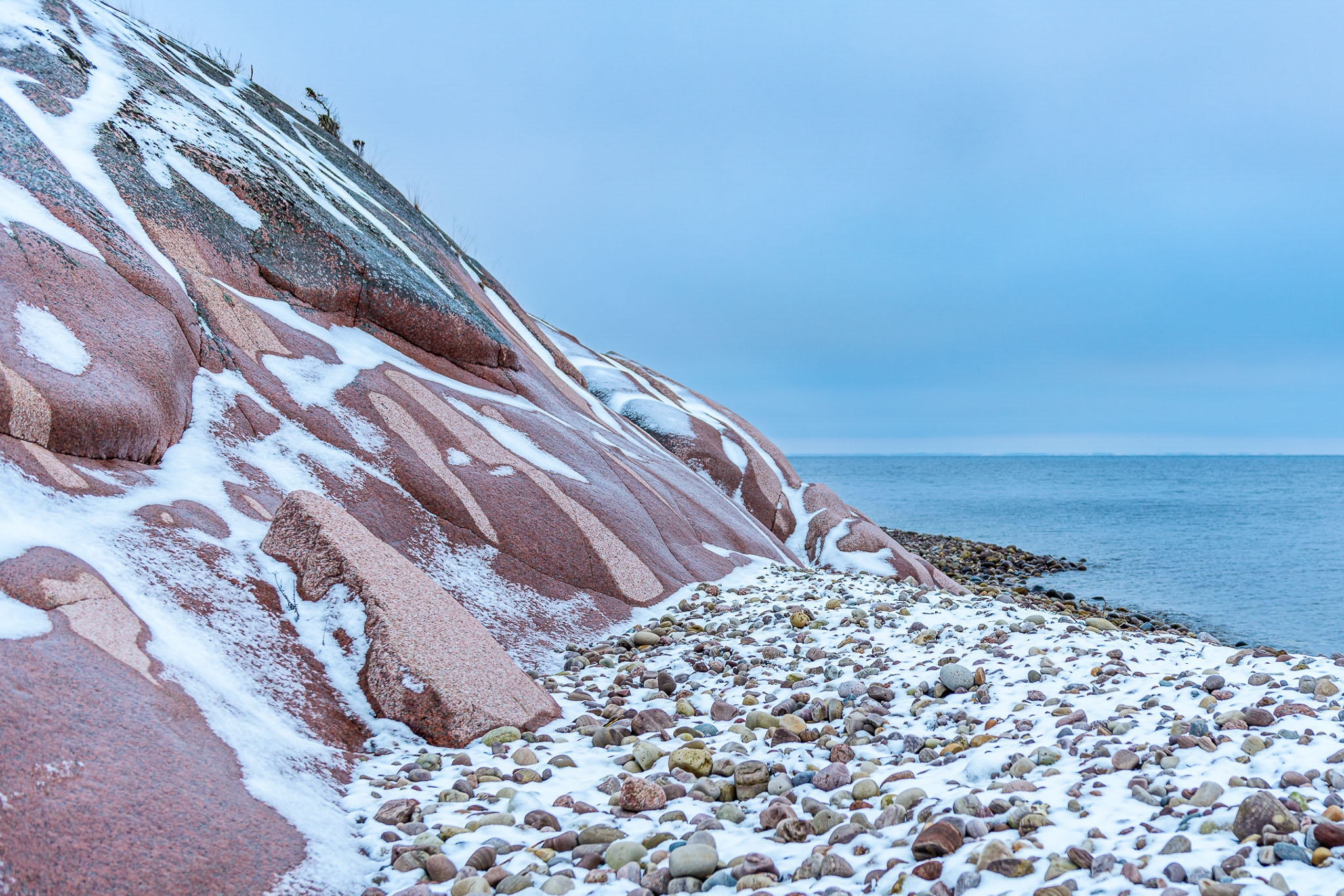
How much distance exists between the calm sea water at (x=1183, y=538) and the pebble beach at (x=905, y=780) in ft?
51.9

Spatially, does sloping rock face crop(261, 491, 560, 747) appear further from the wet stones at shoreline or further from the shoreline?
the wet stones at shoreline

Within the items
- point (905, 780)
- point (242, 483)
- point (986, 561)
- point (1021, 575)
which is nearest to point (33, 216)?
point (242, 483)

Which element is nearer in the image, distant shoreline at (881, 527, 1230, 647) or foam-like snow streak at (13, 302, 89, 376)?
foam-like snow streak at (13, 302, 89, 376)

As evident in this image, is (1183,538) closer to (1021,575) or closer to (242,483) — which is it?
(1021,575)

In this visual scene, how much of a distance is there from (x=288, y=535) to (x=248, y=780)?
101 inches

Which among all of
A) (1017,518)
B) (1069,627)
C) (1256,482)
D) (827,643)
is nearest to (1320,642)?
(1069,627)

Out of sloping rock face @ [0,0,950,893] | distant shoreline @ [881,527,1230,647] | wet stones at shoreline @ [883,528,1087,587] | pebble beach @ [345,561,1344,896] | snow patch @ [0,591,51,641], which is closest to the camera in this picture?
pebble beach @ [345,561,1344,896]

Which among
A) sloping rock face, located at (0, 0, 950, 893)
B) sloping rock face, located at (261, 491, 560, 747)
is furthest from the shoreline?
sloping rock face, located at (261, 491, 560, 747)

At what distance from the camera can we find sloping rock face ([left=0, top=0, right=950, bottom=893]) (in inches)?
151

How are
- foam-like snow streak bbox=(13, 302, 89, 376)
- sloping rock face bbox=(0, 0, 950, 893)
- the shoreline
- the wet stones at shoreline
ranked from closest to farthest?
sloping rock face bbox=(0, 0, 950, 893) → foam-like snow streak bbox=(13, 302, 89, 376) → the shoreline → the wet stones at shoreline

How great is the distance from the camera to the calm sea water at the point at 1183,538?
21.6m

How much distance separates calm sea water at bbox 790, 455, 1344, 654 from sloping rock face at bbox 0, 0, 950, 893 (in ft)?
49.0

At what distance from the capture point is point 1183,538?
127ft

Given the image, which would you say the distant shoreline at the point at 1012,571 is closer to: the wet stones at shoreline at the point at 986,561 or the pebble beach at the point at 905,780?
the wet stones at shoreline at the point at 986,561
